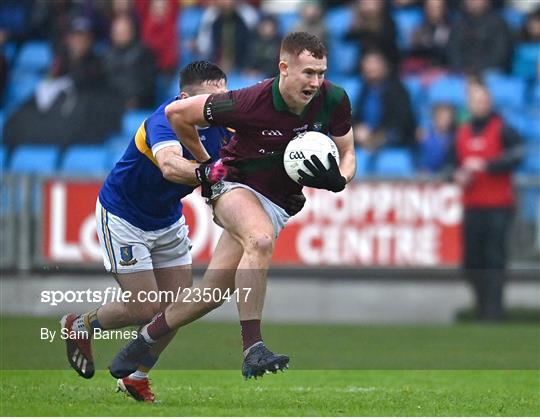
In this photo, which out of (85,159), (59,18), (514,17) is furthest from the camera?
(59,18)

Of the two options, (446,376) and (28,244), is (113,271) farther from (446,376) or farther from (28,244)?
(28,244)

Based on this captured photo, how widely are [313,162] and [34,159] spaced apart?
11.0m

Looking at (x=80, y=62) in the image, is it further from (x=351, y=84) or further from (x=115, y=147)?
(x=351, y=84)

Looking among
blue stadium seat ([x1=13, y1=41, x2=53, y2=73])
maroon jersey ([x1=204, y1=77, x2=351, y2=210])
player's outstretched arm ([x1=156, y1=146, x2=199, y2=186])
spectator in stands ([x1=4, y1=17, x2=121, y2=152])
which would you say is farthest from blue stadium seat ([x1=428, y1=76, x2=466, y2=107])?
player's outstretched arm ([x1=156, y1=146, x2=199, y2=186])

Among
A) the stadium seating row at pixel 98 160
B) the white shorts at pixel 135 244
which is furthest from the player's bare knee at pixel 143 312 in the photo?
the stadium seating row at pixel 98 160

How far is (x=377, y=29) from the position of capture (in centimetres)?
1930

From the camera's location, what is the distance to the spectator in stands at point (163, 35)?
796 inches

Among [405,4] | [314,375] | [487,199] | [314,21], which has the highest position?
[405,4]

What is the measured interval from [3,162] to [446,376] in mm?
9534

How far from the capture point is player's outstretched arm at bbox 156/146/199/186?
9.12m

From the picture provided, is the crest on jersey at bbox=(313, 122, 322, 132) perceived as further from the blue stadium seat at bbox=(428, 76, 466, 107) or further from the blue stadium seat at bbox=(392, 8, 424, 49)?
the blue stadium seat at bbox=(392, 8, 424, 49)

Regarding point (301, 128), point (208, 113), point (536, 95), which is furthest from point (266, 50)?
point (208, 113)

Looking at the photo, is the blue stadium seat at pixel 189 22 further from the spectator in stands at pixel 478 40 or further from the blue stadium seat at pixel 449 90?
the spectator in stands at pixel 478 40

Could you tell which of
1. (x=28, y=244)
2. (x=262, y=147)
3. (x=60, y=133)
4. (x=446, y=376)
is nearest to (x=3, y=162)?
(x=60, y=133)
